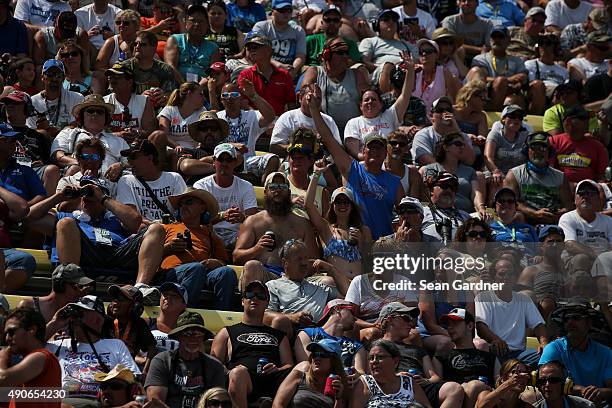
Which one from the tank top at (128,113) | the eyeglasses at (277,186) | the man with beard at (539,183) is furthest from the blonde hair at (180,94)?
the man with beard at (539,183)

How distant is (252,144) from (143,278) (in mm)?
3235

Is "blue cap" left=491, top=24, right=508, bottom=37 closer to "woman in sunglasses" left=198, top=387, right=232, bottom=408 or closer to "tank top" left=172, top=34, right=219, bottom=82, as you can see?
"tank top" left=172, top=34, right=219, bottom=82

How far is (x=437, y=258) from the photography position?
15461 millimetres

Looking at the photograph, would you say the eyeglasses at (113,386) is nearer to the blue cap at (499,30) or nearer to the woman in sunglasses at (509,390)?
the woman in sunglasses at (509,390)

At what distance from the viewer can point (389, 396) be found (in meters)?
13.6

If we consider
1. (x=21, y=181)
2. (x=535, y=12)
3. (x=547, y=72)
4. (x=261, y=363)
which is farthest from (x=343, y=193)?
(x=535, y=12)

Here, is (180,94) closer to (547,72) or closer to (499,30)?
(499,30)

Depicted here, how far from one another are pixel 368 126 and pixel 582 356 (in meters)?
3.92

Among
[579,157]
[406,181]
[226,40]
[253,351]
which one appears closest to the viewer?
[253,351]

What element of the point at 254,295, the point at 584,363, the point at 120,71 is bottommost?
the point at 584,363

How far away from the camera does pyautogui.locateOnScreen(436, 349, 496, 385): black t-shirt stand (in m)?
14.3

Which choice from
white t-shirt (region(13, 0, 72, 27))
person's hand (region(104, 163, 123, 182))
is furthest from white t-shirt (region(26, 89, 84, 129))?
white t-shirt (region(13, 0, 72, 27))

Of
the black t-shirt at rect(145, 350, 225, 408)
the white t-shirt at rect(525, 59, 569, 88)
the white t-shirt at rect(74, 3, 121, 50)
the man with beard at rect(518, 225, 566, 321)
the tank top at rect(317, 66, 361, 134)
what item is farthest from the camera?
the white t-shirt at rect(525, 59, 569, 88)

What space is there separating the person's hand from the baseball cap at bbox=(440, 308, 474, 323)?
10.6 feet
